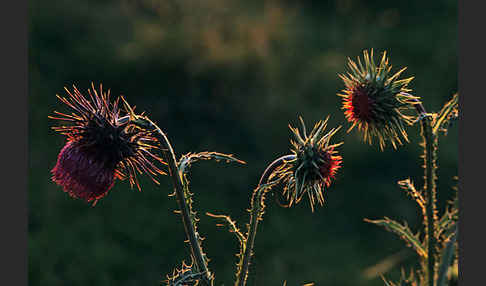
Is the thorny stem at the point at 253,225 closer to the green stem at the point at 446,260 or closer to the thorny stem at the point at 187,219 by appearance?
the thorny stem at the point at 187,219

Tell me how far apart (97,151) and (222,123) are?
334 centimetres

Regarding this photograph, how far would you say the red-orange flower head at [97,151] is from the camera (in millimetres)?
1779

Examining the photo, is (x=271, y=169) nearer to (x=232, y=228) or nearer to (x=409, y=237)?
(x=232, y=228)

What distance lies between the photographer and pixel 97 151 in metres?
1.79

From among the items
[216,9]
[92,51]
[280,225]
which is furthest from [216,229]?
[216,9]

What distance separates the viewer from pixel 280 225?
4410mm

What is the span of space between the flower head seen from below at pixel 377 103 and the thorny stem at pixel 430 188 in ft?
0.21

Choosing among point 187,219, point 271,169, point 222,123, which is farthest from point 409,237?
point 222,123

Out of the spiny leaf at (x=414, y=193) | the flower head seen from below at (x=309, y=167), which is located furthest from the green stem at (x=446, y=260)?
the flower head seen from below at (x=309, y=167)

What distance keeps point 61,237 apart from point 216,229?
Answer: 124 cm

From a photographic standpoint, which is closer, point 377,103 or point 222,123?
point 377,103

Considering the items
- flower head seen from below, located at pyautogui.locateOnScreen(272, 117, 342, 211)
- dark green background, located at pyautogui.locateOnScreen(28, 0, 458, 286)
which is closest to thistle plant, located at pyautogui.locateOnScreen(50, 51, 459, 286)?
flower head seen from below, located at pyautogui.locateOnScreen(272, 117, 342, 211)

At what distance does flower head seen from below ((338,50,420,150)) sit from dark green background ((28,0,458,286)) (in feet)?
5.51

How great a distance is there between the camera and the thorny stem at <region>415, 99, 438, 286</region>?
1910 millimetres
